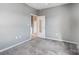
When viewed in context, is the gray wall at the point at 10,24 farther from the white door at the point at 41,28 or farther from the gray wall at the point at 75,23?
the gray wall at the point at 75,23

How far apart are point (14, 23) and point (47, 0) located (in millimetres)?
1297

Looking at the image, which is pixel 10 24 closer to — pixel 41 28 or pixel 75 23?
pixel 41 28

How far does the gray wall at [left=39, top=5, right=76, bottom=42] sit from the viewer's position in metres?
2.09

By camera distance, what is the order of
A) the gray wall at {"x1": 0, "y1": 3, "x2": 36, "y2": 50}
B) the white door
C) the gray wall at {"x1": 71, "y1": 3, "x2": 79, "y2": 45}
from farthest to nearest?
the white door < the gray wall at {"x1": 71, "y1": 3, "x2": 79, "y2": 45} < the gray wall at {"x1": 0, "y1": 3, "x2": 36, "y2": 50}

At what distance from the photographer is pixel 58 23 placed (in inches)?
90.1

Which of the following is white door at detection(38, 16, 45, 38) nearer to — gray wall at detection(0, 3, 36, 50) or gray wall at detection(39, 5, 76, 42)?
gray wall at detection(39, 5, 76, 42)

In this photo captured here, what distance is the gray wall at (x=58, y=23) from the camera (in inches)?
82.4

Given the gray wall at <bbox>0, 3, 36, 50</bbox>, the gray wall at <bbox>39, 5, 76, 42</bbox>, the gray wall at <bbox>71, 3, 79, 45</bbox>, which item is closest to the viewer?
the gray wall at <bbox>0, 3, 36, 50</bbox>

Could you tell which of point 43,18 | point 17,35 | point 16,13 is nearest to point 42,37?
point 43,18

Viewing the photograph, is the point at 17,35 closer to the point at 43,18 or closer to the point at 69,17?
the point at 43,18

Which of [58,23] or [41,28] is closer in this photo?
[58,23]

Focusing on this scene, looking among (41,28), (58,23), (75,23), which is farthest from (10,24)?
(75,23)

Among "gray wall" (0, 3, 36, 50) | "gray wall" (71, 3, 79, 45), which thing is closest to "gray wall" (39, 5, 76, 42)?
"gray wall" (71, 3, 79, 45)

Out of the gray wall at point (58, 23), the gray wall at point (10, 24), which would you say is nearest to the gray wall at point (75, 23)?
the gray wall at point (58, 23)
